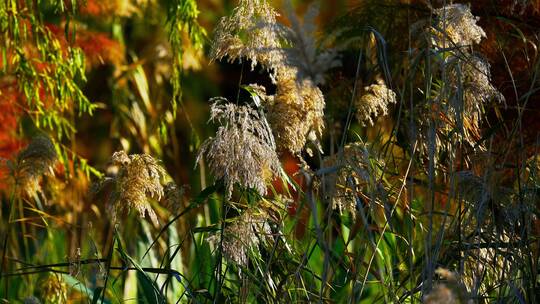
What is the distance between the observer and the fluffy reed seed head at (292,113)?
2.05 m

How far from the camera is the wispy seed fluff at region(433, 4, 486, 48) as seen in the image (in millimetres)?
2025

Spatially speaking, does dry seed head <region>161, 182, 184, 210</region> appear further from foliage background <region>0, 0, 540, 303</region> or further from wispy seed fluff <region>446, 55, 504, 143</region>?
wispy seed fluff <region>446, 55, 504, 143</region>

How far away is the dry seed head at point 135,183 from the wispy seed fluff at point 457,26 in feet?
2.24

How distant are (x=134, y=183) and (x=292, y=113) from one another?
0.38 m

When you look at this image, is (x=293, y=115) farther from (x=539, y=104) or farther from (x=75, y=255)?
(x=539, y=104)

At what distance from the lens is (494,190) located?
1.95 meters

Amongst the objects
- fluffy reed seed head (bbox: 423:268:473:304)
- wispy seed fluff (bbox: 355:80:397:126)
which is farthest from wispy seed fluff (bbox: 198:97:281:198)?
fluffy reed seed head (bbox: 423:268:473:304)

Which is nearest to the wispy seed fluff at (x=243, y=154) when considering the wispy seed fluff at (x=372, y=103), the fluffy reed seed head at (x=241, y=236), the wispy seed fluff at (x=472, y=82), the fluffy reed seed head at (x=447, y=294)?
the fluffy reed seed head at (x=241, y=236)

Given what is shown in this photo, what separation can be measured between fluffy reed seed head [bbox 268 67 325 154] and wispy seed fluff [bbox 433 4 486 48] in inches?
11.9

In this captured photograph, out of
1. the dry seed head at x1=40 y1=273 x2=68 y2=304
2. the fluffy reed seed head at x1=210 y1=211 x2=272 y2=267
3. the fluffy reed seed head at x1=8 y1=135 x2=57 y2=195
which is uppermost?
the fluffy reed seed head at x1=8 y1=135 x2=57 y2=195

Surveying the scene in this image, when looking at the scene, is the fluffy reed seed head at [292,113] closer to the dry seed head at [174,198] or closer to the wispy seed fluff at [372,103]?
the wispy seed fluff at [372,103]

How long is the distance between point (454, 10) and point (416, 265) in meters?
0.62

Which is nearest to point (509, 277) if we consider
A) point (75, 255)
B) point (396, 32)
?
point (75, 255)

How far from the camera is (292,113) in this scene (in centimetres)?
208
